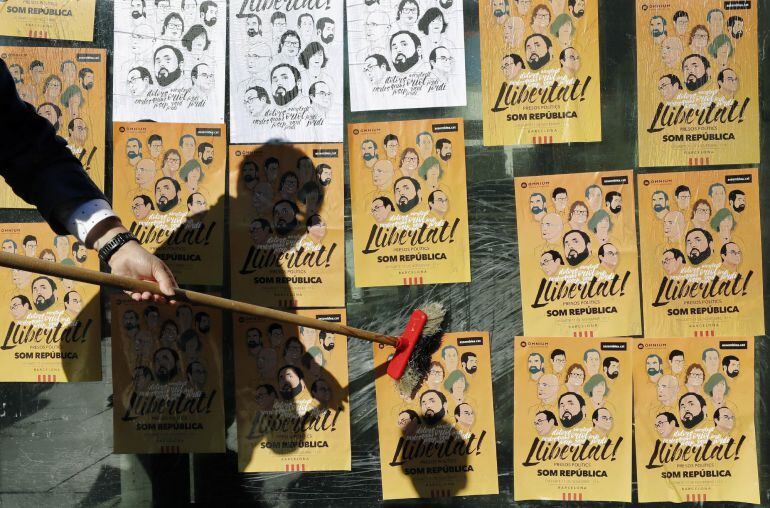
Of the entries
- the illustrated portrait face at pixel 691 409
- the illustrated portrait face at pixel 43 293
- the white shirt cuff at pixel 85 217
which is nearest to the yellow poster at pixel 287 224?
the white shirt cuff at pixel 85 217

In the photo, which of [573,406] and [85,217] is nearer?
[85,217]

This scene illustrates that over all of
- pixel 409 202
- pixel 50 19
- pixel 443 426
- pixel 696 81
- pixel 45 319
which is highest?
pixel 50 19

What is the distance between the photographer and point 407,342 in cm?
156

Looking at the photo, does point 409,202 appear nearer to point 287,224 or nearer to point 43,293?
point 287,224

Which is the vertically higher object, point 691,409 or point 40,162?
point 40,162

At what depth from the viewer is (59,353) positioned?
1.60 m

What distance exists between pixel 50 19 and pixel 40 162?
0.36 meters

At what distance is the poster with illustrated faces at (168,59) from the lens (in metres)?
1.57

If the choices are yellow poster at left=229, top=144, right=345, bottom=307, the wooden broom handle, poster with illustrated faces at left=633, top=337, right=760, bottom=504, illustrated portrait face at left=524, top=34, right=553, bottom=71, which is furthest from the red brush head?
illustrated portrait face at left=524, top=34, right=553, bottom=71

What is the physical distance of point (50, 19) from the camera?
157cm

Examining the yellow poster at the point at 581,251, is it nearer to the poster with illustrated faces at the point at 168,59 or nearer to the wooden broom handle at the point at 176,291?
the wooden broom handle at the point at 176,291

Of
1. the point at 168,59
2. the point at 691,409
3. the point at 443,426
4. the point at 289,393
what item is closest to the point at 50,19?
the point at 168,59

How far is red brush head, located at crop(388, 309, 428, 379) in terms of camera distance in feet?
5.09

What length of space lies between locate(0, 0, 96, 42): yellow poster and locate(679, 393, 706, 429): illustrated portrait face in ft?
4.70
